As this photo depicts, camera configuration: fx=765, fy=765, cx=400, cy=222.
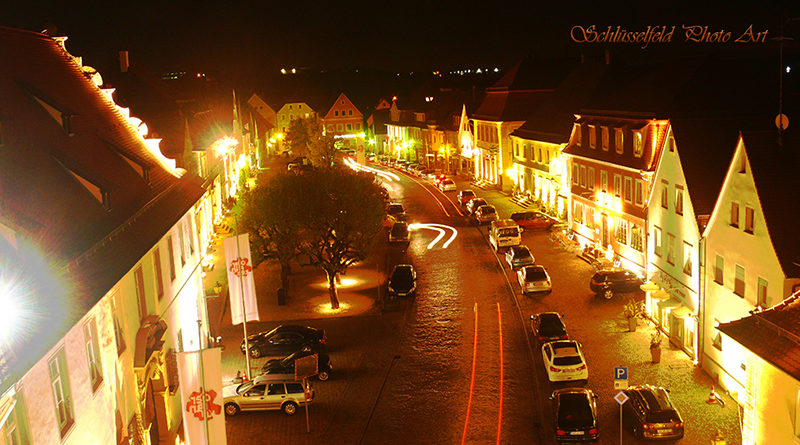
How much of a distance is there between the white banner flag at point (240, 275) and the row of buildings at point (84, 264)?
189 cm

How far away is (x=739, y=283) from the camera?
2850cm

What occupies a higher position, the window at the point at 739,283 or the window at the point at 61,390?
the window at the point at 61,390

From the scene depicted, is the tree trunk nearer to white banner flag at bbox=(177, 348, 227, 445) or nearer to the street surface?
the street surface

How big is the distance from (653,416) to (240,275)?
16786 millimetres

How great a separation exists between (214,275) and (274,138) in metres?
89.9

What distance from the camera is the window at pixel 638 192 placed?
44.0 metres

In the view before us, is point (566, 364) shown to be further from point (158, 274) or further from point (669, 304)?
point (158, 274)

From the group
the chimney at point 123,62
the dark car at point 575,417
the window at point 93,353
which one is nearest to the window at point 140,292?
the window at point 93,353

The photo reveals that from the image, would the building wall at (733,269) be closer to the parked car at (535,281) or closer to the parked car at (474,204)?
the parked car at (535,281)

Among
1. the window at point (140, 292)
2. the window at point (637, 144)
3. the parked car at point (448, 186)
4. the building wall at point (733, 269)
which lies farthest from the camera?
the parked car at point (448, 186)

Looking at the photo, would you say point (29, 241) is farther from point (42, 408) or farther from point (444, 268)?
point (444, 268)

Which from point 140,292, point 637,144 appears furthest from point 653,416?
point 637,144

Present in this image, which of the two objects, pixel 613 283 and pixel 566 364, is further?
pixel 613 283

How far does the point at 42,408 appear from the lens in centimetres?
1500
